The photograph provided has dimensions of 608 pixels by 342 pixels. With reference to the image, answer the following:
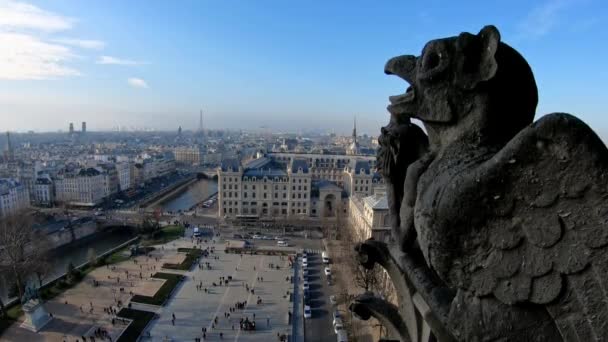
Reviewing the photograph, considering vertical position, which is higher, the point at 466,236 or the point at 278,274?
the point at 466,236

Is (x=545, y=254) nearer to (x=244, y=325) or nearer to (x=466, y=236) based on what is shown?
(x=466, y=236)

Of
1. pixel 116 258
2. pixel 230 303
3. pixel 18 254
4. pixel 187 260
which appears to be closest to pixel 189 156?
pixel 116 258

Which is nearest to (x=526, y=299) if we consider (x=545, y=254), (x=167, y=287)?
(x=545, y=254)

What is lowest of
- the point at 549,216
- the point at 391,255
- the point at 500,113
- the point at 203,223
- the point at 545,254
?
the point at 203,223

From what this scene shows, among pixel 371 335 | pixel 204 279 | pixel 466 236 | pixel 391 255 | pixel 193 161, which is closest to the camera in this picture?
pixel 466 236

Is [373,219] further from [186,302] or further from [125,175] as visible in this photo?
[125,175]

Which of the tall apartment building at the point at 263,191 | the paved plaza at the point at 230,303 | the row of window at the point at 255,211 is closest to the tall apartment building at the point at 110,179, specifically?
the tall apartment building at the point at 263,191

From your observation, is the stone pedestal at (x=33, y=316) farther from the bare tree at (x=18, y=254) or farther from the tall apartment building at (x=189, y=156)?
the tall apartment building at (x=189, y=156)

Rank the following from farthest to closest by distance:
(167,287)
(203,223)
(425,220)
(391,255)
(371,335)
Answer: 1. (203,223)
2. (167,287)
3. (371,335)
4. (391,255)
5. (425,220)
